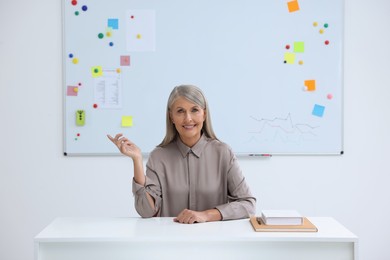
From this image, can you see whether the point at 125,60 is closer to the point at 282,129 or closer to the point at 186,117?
the point at 282,129

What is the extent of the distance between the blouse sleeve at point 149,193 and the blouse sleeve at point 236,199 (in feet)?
1.02

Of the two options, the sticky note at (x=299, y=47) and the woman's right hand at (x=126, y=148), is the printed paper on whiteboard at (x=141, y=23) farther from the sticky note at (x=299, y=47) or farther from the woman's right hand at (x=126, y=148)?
the woman's right hand at (x=126, y=148)

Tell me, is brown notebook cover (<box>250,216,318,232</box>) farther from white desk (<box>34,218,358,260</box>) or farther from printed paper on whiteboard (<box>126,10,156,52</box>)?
printed paper on whiteboard (<box>126,10,156,52</box>)

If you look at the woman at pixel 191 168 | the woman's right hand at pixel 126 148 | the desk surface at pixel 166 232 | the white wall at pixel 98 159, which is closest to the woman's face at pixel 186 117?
the woman at pixel 191 168

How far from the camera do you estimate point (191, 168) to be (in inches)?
Result: 86.4

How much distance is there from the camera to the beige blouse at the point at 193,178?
2186mm

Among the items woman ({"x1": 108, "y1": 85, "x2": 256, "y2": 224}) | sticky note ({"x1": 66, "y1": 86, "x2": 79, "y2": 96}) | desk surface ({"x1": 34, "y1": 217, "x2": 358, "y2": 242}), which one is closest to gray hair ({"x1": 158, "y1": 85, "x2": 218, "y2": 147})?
woman ({"x1": 108, "y1": 85, "x2": 256, "y2": 224})

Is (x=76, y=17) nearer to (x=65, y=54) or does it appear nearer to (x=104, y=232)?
(x=65, y=54)

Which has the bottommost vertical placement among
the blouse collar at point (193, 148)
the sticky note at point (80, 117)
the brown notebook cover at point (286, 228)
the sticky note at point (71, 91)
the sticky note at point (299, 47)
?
the brown notebook cover at point (286, 228)

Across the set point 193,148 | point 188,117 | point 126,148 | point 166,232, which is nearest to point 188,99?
point 188,117

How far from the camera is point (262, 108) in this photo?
11.2 feet

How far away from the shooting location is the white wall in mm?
3424

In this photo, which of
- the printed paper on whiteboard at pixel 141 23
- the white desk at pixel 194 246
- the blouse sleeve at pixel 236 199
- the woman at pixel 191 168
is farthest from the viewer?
the printed paper on whiteboard at pixel 141 23

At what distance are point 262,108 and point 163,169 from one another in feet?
4.60
